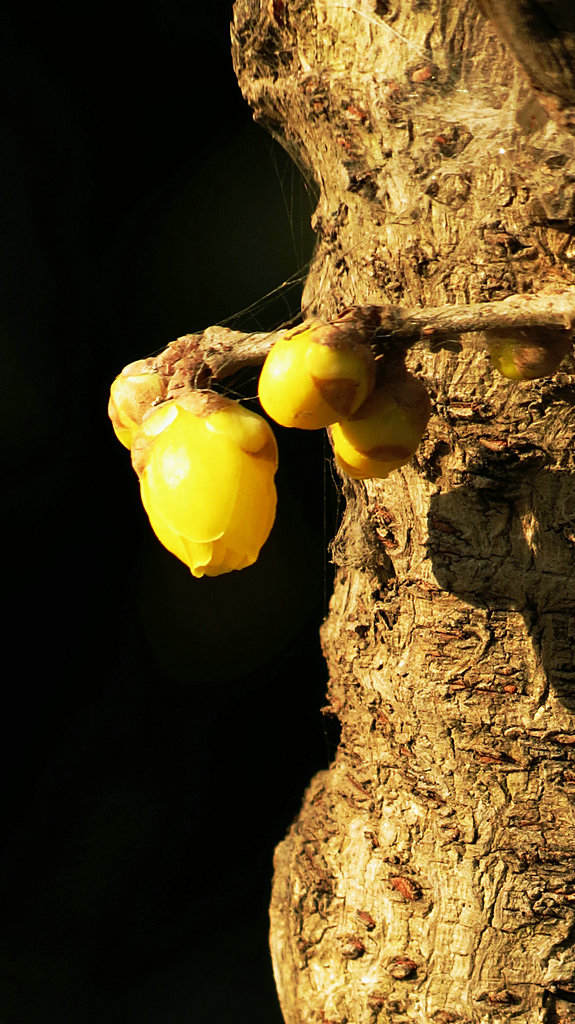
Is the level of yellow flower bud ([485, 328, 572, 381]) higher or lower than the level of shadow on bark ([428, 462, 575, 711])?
higher

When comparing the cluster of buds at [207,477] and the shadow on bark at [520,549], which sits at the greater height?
the cluster of buds at [207,477]

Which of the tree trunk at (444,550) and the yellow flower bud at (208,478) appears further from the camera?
the tree trunk at (444,550)

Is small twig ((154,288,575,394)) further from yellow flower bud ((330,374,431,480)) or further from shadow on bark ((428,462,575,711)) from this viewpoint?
shadow on bark ((428,462,575,711))

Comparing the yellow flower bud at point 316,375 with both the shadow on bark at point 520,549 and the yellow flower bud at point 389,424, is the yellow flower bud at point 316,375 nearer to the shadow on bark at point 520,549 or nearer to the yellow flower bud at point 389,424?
the yellow flower bud at point 389,424

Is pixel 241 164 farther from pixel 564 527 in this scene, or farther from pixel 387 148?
pixel 564 527

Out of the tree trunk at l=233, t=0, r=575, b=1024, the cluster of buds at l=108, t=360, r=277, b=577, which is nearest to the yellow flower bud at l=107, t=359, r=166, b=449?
the cluster of buds at l=108, t=360, r=277, b=577

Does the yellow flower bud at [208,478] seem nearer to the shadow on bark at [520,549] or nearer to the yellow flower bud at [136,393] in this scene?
the yellow flower bud at [136,393]

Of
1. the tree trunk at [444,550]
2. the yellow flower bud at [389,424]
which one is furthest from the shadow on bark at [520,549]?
the yellow flower bud at [389,424]
